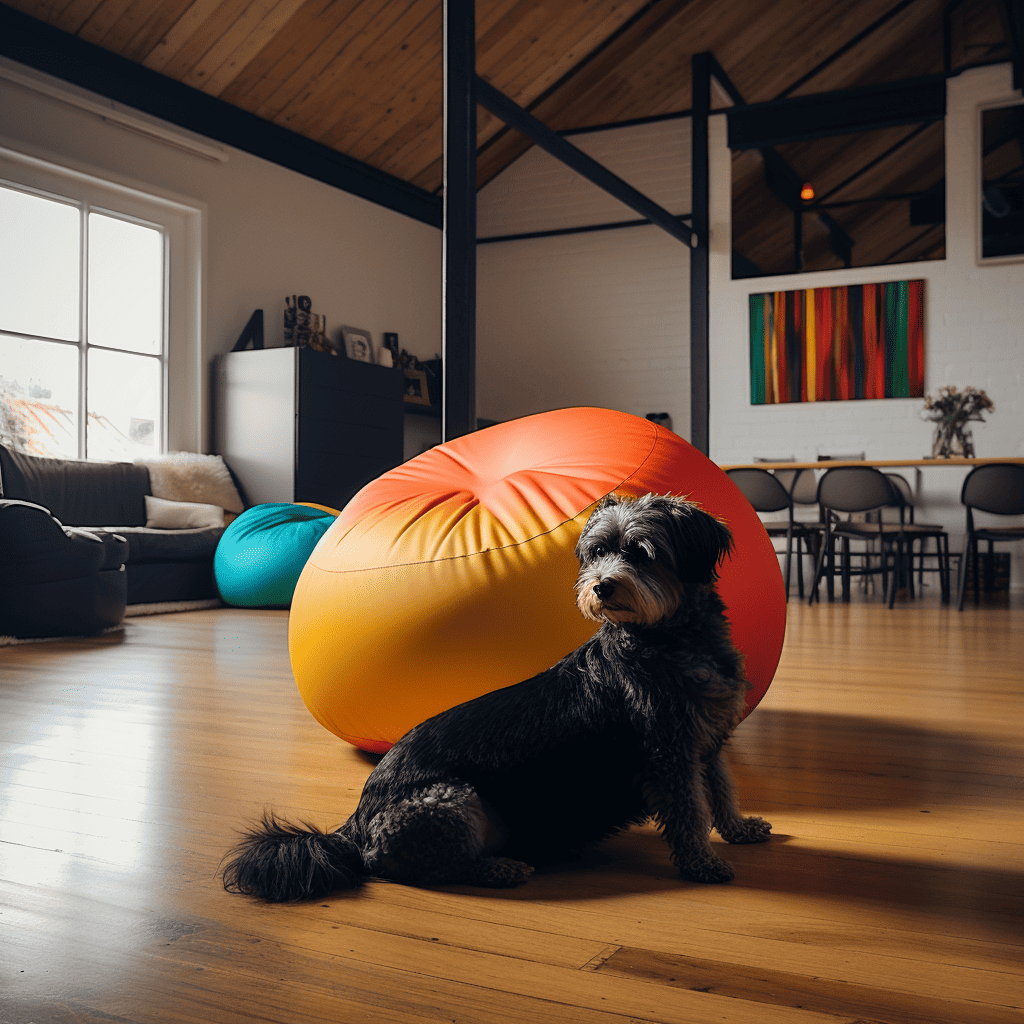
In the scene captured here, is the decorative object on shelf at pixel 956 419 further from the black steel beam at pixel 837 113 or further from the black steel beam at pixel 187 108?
the black steel beam at pixel 187 108

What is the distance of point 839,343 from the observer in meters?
8.19

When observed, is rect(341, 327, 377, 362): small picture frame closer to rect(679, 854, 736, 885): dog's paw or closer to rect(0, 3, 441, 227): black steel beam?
rect(0, 3, 441, 227): black steel beam

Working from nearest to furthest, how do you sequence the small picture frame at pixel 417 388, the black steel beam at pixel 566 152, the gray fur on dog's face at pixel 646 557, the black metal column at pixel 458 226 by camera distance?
the gray fur on dog's face at pixel 646 557, the black metal column at pixel 458 226, the black steel beam at pixel 566 152, the small picture frame at pixel 417 388

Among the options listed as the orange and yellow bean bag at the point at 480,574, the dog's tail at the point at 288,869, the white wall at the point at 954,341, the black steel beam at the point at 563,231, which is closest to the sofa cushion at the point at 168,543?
the orange and yellow bean bag at the point at 480,574

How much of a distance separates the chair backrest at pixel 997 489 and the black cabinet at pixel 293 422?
13.7 ft

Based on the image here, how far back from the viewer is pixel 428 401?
357 inches

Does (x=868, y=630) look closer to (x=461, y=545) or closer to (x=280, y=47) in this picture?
(x=461, y=545)

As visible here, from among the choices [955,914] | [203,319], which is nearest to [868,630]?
[955,914]

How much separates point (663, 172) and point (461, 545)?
324 inches

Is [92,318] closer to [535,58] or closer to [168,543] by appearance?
[168,543]

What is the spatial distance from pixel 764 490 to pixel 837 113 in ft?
13.0

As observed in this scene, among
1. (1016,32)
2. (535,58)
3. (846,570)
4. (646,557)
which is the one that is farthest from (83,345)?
(1016,32)

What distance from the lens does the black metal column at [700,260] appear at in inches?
320

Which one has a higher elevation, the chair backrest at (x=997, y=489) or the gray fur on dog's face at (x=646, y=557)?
the chair backrest at (x=997, y=489)
